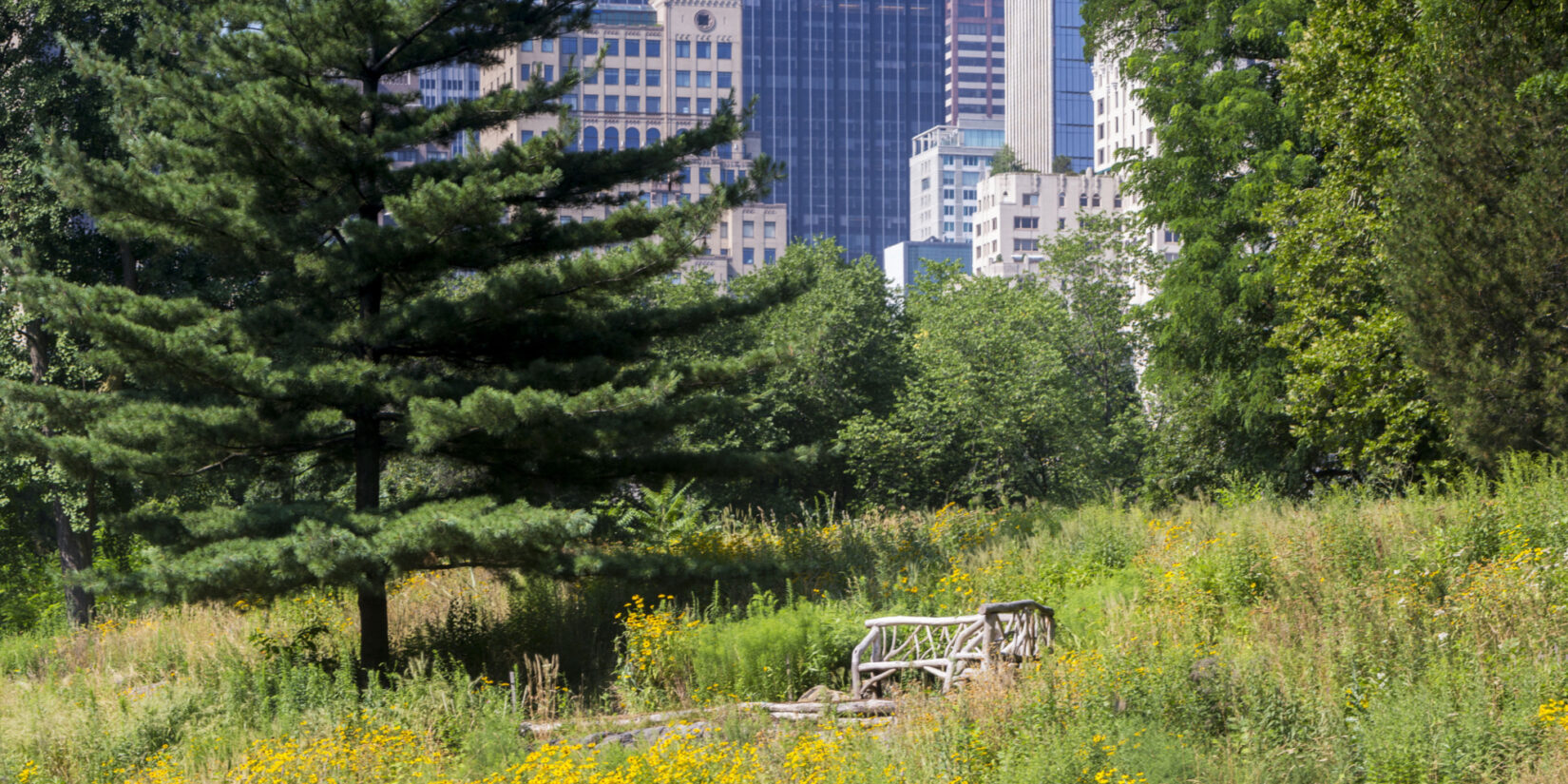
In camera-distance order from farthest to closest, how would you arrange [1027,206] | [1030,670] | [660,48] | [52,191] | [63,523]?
[1027,206]
[660,48]
[63,523]
[52,191]
[1030,670]

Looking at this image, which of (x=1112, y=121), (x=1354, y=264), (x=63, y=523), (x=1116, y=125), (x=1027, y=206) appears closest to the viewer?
(x=1354, y=264)

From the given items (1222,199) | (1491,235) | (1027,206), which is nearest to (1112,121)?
(1027,206)

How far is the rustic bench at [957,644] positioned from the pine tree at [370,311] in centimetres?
272

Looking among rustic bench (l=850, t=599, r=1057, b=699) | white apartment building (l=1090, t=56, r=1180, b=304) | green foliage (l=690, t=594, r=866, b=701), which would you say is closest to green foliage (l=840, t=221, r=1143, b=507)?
green foliage (l=690, t=594, r=866, b=701)

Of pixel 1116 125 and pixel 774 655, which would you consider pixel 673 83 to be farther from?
pixel 774 655

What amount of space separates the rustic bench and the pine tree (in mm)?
2724

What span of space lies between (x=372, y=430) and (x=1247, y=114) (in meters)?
15.3

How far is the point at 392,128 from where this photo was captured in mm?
13648

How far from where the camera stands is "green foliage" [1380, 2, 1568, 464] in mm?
15156

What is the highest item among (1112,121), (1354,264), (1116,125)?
(1112,121)

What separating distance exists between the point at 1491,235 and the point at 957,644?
934 cm

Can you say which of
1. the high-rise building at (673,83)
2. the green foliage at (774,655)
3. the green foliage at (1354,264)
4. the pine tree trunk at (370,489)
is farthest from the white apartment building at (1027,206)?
the green foliage at (774,655)

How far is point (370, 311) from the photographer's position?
14.0 meters

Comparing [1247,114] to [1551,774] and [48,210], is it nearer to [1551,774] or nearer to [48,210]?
[1551,774]
